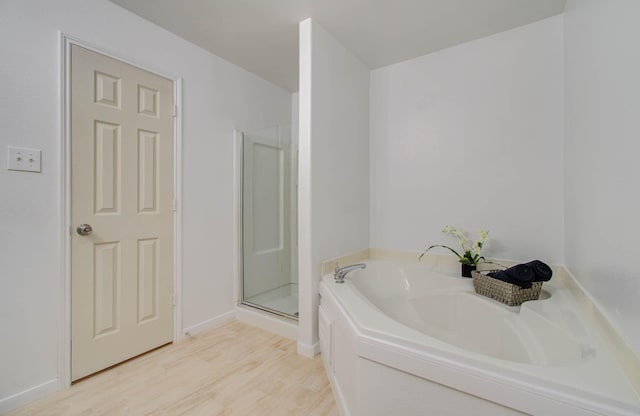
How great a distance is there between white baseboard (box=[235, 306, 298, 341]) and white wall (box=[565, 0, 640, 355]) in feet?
5.66

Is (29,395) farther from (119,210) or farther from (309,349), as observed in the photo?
→ (309,349)

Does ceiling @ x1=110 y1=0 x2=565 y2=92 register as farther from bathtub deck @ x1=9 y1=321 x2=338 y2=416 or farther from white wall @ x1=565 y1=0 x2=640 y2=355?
bathtub deck @ x1=9 y1=321 x2=338 y2=416

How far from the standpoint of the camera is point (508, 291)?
146 centimetres

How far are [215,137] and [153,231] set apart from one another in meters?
0.90

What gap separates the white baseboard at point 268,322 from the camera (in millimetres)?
2041

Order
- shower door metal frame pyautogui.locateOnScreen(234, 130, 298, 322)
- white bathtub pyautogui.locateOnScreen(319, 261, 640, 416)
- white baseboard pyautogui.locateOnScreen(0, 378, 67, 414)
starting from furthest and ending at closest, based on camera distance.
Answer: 1. shower door metal frame pyautogui.locateOnScreen(234, 130, 298, 322)
2. white baseboard pyautogui.locateOnScreen(0, 378, 67, 414)
3. white bathtub pyautogui.locateOnScreen(319, 261, 640, 416)

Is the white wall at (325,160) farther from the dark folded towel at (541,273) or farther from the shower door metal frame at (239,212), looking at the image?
the dark folded towel at (541,273)

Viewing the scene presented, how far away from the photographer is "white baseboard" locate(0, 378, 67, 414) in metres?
1.30

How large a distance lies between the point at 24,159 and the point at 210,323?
1.58m

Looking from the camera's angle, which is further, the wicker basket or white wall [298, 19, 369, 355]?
white wall [298, 19, 369, 355]

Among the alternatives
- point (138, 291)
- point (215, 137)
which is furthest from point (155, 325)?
point (215, 137)

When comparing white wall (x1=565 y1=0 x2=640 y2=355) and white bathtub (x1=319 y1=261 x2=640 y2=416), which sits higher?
white wall (x1=565 y1=0 x2=640 y2=355)

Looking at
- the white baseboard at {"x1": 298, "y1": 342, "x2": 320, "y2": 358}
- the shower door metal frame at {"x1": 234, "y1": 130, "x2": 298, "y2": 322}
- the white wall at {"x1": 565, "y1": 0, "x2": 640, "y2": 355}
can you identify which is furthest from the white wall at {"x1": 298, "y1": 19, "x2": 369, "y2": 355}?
the white wall at {"x1": 565, "y1": 0, "x2": 640, "y2": 355}

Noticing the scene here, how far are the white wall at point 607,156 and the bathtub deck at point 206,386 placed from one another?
1274 mm
